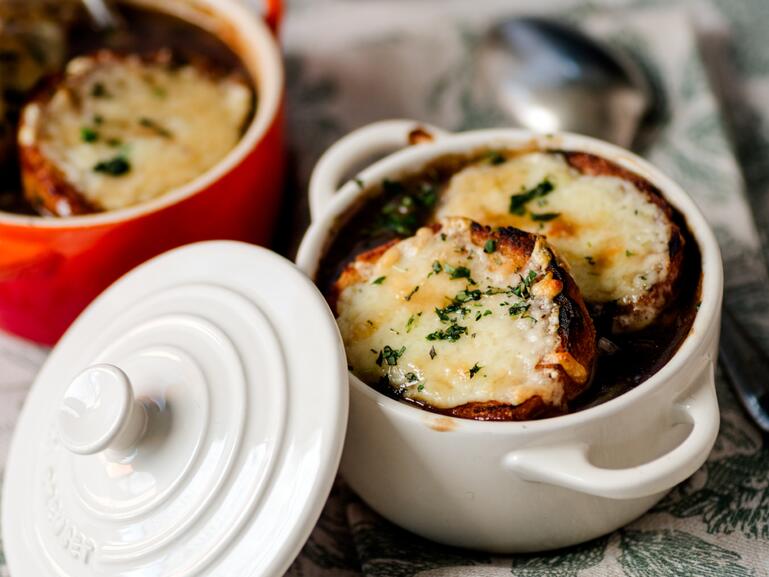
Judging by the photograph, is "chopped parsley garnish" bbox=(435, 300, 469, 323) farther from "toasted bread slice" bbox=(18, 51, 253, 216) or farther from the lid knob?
"toasted bread slice" bbox=(18, 51, 253, 216)

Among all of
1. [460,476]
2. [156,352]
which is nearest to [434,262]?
[460,476]

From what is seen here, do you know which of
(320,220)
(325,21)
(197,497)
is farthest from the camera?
(325,21)

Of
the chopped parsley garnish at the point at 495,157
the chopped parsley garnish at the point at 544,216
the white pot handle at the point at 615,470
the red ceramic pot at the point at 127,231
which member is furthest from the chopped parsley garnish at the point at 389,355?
the red ceramic pot at the point at 127,231

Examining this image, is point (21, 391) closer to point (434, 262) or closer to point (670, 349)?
point (434, 262)

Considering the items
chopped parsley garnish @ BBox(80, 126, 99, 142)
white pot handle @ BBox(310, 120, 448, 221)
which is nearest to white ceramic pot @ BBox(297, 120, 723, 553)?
white pot handle @ BBox(310, 120, 448, 221)

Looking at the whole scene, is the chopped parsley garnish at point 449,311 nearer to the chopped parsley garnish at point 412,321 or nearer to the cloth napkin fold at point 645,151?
the chopped parsley garnish at point 412,321

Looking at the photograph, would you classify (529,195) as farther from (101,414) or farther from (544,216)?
(101,414)

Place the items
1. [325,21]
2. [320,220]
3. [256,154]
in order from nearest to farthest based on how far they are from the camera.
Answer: [320,220]
[256,154]
[325,21]
